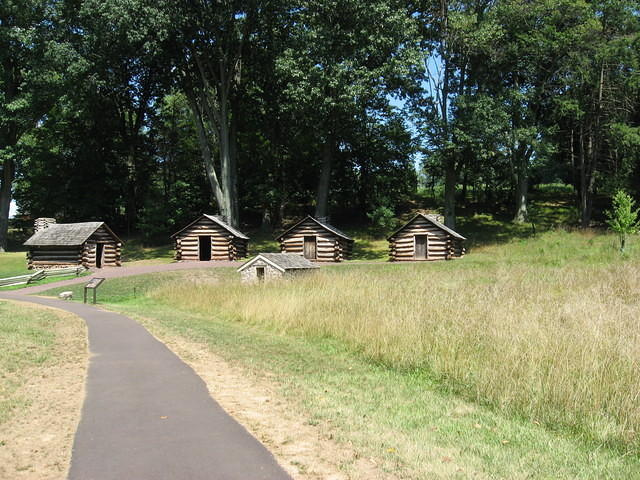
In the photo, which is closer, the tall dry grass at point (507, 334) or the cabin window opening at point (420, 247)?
the tall dry grass at point (507, 334)

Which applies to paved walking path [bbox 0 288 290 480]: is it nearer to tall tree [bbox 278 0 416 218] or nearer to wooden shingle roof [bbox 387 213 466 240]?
wooden shingle roof [bbox 387 213 466 240]

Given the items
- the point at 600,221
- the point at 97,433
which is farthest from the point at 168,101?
the point at 97,433

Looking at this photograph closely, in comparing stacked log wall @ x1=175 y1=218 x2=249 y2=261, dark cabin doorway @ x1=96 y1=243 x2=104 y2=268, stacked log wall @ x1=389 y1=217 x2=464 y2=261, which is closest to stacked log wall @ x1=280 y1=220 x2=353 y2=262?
stacked log wall @ x1=389 y1=217 x2=464 y2=261

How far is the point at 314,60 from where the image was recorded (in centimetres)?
4162

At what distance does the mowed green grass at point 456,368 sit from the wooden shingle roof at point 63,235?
75.5ft

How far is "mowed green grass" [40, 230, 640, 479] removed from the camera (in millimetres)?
6311

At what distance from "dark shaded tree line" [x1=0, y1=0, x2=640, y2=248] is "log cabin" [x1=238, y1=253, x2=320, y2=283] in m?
17.6

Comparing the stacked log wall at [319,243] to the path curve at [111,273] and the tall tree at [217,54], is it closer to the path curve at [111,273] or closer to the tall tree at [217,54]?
the tall tree at [217,54]

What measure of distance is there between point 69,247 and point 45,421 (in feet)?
114

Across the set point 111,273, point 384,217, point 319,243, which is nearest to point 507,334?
point 111,273

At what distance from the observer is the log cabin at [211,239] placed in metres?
42.5

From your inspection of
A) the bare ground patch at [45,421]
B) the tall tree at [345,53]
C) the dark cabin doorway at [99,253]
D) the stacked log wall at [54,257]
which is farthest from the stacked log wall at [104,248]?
the bare ground patch at [45,421]

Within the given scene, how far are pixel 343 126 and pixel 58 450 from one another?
43519 mm

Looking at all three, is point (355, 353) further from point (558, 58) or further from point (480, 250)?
point (558, 58)
